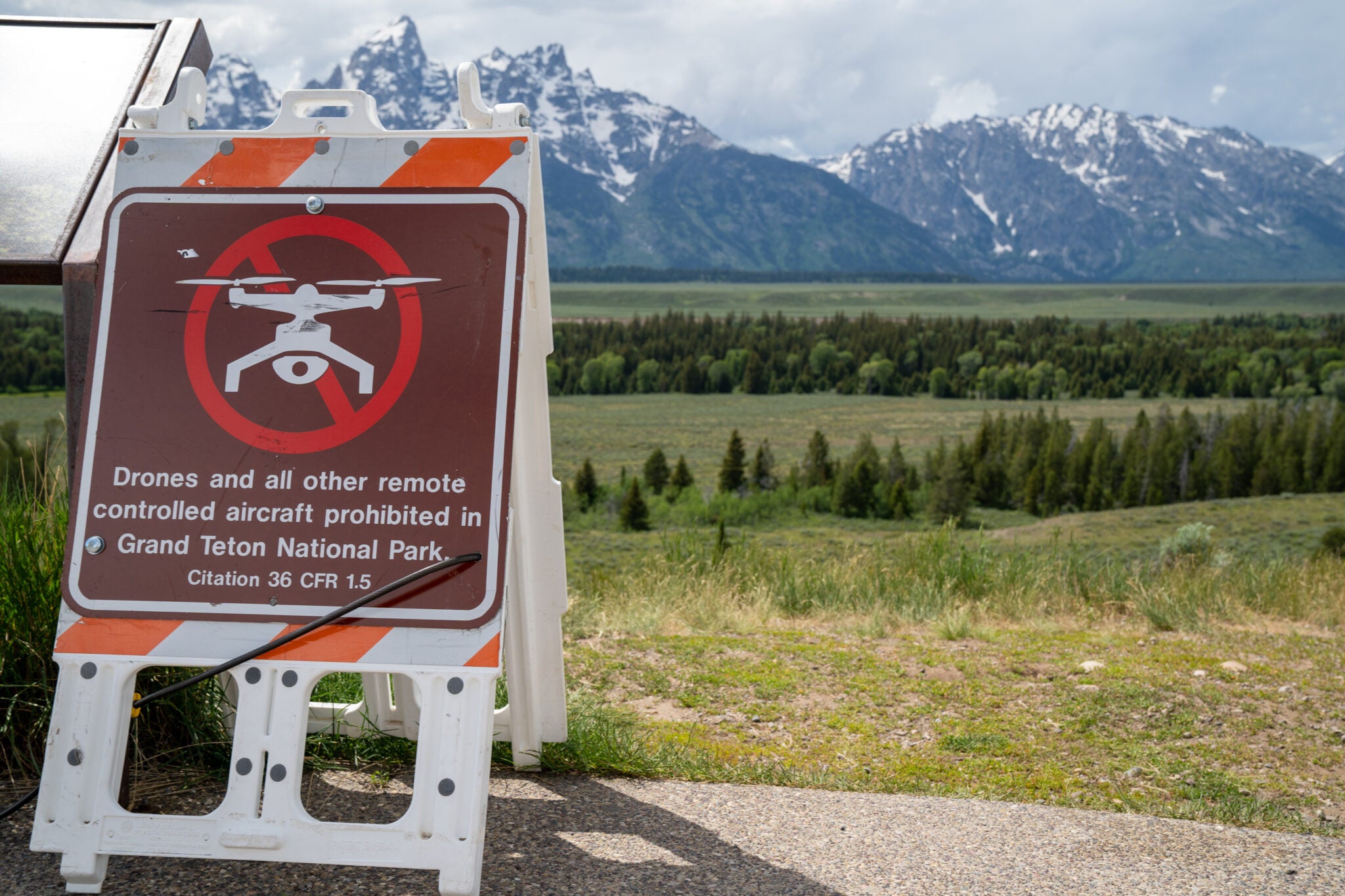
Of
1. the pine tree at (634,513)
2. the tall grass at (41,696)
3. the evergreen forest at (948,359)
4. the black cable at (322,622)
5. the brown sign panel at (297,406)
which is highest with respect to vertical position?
the evergreen forest at (948,359)

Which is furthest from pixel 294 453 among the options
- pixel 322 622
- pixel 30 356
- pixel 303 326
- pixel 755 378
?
pixel 755 378

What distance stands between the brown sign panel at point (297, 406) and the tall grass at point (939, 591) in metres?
3.18

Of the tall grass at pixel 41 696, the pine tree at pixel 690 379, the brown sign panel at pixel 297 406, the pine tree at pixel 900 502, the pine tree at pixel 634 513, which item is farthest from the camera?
the pine tree at pixel 690 379

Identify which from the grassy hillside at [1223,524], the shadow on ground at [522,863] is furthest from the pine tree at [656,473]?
the shadow on ground at [522,863]

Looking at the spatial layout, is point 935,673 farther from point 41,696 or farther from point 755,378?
point 755,378

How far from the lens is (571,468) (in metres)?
62.8

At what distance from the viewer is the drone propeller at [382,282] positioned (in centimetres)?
266

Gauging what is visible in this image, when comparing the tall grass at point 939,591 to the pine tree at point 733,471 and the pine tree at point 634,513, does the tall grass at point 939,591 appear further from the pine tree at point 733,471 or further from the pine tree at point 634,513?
the pine tree at point 733,471

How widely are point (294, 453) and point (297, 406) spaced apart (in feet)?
0.38

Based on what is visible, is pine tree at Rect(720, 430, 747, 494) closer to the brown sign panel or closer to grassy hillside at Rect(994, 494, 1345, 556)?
grassy hillside at Rect(994, 494, 1345, 556)

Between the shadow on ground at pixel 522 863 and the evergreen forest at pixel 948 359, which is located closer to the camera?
the shadow on ground at pixel 522 863

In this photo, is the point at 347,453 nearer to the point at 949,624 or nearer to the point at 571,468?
the point at 949,624

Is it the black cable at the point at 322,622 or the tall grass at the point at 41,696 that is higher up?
the black cable at the point at 322,622

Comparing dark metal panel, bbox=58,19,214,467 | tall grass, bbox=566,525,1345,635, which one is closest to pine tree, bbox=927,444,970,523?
tall grass, bbox=566,525,1345,635
